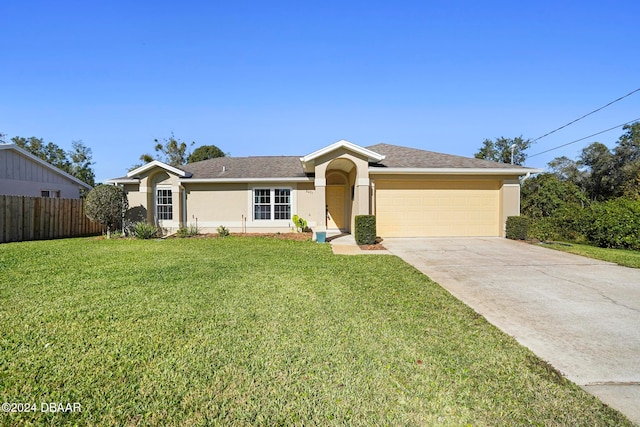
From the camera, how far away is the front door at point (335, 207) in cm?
1623

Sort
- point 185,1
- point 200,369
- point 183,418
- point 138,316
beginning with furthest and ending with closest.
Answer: point 185,1 → point 138,316 → point 200,369 → point 183,418

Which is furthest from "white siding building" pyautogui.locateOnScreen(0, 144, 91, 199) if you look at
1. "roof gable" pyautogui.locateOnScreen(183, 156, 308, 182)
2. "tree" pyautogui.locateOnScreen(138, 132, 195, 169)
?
"tree" pyautogui.locateOnScreen(138, 132, 195, 169)

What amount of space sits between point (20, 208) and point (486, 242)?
19.8m

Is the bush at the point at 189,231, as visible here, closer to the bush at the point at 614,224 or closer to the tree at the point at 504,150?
the bush at the point at 614,224

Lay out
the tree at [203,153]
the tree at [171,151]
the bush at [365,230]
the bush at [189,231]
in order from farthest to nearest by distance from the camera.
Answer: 1. the tree at [203,153]
2. the tree at [171,151]
3. the bush at [189,231]
4. the bush at [365,230]

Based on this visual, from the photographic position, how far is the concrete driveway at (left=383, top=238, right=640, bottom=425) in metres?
3.03

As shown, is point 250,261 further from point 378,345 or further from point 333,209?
point 333,209

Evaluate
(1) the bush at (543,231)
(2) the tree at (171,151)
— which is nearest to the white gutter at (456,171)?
(1) the bush at (543,231)

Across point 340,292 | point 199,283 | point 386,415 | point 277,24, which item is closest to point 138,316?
point 199,283

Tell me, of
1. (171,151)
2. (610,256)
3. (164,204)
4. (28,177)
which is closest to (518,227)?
(610,256)

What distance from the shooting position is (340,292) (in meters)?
5.51

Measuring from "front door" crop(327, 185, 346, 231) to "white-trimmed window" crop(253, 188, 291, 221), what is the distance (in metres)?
2.42

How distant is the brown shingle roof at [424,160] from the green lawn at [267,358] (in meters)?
8.98

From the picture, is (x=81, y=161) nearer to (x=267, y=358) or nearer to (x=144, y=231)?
(x=144, y=231)
